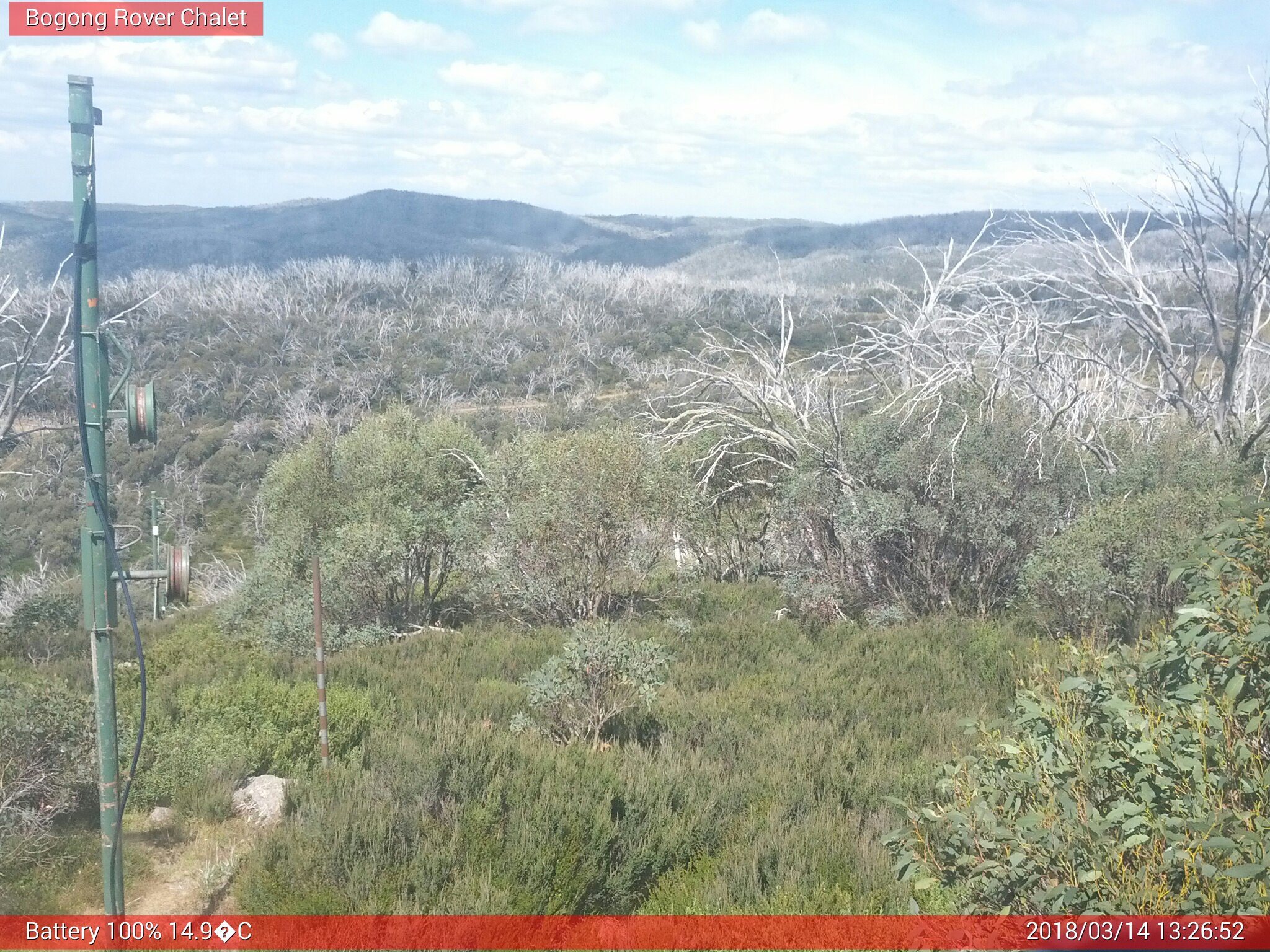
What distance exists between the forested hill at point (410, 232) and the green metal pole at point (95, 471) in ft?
271

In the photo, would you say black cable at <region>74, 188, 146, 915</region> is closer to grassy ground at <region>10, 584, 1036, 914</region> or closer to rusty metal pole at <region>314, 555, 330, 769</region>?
grassy ground at <region>10, 584, 1036, 914</region>

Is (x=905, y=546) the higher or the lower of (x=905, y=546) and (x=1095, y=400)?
the lower

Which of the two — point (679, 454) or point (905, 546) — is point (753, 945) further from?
point (679, 454)

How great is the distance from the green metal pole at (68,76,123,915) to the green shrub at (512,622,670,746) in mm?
4005

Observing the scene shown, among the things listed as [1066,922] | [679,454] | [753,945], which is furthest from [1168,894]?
[679,454]

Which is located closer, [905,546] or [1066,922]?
[1066,922]

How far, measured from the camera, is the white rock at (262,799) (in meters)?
6.18

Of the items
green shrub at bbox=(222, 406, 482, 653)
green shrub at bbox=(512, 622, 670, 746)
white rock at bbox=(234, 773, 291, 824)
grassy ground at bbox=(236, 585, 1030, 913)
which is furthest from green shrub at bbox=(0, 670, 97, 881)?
green shrub at bbox=(222, 406, 482, 653)

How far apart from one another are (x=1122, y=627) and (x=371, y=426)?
11547 mm

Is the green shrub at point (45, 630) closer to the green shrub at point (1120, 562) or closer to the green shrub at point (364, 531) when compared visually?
the green shrub at point (364, 531)

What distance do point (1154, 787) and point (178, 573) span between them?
378 cm

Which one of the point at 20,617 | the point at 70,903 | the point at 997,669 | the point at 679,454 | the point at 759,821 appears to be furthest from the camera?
the point at 679,454

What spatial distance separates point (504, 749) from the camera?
6258mm

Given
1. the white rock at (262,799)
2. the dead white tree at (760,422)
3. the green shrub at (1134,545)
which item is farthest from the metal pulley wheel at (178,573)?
the dead white tree at (760,422)
